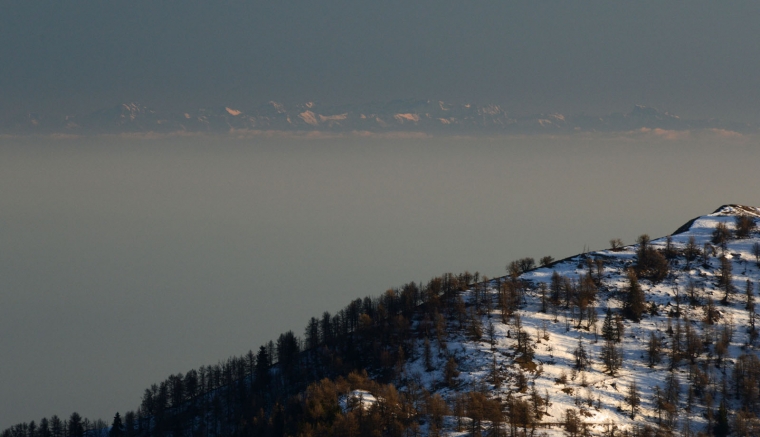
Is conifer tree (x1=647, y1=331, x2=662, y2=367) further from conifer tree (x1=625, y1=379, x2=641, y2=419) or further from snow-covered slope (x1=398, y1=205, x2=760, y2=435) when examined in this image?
conifer tree (x1=625, y1=379, x2=641, y2=419)

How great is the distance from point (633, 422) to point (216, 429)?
11088cm

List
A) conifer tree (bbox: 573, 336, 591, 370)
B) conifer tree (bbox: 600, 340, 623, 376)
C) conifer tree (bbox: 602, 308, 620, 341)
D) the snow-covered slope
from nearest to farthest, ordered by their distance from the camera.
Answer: the snow-covered slope
conifer tree (bbox: 573, 336, 591, 370)
conifer tree (bbox: 600, 340, 623, 376)
conifer tree (bbox: 602, 308, 620, 341)

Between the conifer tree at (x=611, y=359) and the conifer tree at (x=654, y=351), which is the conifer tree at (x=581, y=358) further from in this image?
the conifer tree at (x=654, y=351)

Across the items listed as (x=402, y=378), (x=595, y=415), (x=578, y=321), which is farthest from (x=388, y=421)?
(x=578, y=321)

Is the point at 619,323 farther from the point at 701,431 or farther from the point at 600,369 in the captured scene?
the point at 701,431

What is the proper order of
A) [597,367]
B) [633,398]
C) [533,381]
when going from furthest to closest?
[597,367] < [533,381] < [633,398]

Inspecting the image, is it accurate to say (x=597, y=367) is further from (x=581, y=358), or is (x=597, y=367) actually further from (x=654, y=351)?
(x=654, y=351)

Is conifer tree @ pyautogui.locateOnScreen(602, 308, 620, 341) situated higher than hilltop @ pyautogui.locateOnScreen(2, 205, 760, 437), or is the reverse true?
conifer tree @ pyautogui.locateOnScreen(602, 308, 620, 341)

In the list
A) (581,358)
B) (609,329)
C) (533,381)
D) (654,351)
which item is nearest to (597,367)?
(581,358)

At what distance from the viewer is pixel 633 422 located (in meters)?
152

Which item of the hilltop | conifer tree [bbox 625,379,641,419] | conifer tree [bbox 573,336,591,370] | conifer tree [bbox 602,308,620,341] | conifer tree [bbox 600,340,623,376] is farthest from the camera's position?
conifer tree [bbox 602,308,620,341]

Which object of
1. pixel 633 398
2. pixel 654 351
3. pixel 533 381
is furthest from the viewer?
pixel 654 351

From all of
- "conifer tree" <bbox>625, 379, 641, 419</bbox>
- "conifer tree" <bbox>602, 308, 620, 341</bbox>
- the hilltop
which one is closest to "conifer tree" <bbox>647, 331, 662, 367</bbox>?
the hilltop

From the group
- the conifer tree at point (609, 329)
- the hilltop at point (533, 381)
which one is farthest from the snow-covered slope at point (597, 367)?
the conifer tree at point (609, 329)
